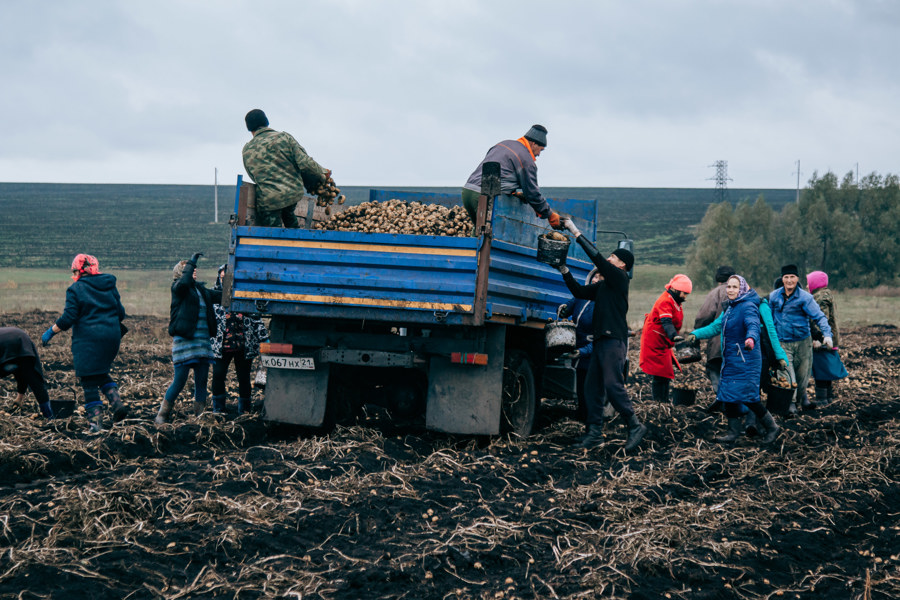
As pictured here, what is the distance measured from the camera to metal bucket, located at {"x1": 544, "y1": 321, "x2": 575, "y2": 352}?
8.66m

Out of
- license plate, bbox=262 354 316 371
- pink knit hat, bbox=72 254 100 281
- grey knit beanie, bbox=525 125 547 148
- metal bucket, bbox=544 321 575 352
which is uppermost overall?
grey knit beanie, bbox=525 125 547 148

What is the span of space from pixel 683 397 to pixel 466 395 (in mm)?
4227

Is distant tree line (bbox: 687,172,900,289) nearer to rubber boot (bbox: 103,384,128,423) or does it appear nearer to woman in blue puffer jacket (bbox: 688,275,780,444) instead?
woman in blue puffer jacket (bbox: 688,275,780,444)

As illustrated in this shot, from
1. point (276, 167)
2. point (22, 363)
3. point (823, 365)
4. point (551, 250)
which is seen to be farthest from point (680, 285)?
point (22, 363)

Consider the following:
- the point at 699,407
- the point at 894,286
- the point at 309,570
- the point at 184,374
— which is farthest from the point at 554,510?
the point at 894,286

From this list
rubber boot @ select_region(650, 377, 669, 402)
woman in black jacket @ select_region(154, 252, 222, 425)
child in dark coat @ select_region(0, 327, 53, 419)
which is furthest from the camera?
rubber boot @ select_region(650, 377, 669, 402)

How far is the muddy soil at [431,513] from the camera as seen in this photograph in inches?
189

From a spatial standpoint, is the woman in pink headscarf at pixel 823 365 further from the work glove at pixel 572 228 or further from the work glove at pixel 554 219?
the work glove at pixel 572 228

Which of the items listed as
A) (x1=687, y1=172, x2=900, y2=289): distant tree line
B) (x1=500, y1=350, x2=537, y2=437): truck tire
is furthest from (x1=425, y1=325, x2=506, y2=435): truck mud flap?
(x1=687, y1=172, x2=900, y2=289): distant tree line

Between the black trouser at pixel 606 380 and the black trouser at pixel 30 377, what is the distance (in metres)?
5.20

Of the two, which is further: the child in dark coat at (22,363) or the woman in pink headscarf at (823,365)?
the woman in pink headscarf at (823,365)

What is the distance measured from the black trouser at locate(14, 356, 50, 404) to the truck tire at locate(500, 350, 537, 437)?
4411mm

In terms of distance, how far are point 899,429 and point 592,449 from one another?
346cm

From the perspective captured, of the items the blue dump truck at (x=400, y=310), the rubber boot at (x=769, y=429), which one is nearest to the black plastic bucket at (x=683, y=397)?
the rubber boot at (x=769, y=429)
